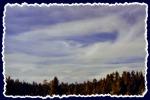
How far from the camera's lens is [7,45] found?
1896mm

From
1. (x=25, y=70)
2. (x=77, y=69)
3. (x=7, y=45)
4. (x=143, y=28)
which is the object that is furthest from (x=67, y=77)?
(x=143, y=28)

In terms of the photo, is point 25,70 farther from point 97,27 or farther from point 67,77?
point 97,27

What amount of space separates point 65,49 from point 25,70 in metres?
0.26

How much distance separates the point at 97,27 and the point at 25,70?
0.49m

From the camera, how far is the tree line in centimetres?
188

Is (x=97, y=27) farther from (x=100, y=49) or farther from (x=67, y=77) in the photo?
(x=67, y=77)

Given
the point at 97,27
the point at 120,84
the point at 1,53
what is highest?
the point at 97,27

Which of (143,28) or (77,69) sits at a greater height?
(143,28)

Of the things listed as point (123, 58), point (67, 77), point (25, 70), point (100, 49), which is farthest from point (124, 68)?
point (25, 70)

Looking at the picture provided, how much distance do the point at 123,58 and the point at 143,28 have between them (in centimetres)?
21

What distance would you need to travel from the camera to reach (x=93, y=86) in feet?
6.16

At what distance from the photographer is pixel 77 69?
1884 millimetres

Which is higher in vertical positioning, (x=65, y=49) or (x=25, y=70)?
(x=65, y=49)

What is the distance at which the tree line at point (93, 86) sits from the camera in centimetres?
188
